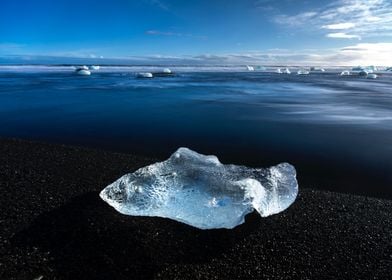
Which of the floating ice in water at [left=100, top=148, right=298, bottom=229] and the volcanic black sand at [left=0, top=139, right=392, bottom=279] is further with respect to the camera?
the floating ice in water at [left=100, top=148, right=298, bottom=229]

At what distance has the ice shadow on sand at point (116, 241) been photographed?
3.09 metres

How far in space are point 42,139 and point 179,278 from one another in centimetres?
650

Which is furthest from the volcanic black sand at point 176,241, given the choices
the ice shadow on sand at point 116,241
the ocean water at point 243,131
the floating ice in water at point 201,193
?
the ocean water at point 243,131

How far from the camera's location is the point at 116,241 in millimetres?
3439

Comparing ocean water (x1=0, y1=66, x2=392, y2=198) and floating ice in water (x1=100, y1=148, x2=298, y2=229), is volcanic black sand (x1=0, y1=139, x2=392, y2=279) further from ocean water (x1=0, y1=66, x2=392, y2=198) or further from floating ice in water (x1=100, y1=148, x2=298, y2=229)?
ocean water (x1=0, y1=66, x2=392, y2=198)

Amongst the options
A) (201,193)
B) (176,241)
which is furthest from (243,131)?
(176,241)

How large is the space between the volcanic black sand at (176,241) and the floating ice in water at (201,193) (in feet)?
0.38

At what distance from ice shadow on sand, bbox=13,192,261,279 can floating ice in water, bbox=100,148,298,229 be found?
0.11 m

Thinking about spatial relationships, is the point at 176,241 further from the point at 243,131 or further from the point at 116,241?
the point at 243,131

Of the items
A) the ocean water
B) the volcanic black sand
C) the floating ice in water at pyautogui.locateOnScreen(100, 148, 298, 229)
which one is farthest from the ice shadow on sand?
the ocean water

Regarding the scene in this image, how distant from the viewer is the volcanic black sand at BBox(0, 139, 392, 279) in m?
3.08

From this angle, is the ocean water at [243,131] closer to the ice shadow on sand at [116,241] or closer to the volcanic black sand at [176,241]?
the volcanic black sand at [176,241]

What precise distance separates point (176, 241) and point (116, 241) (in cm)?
60

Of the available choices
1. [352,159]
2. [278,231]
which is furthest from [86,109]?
[278,231]
